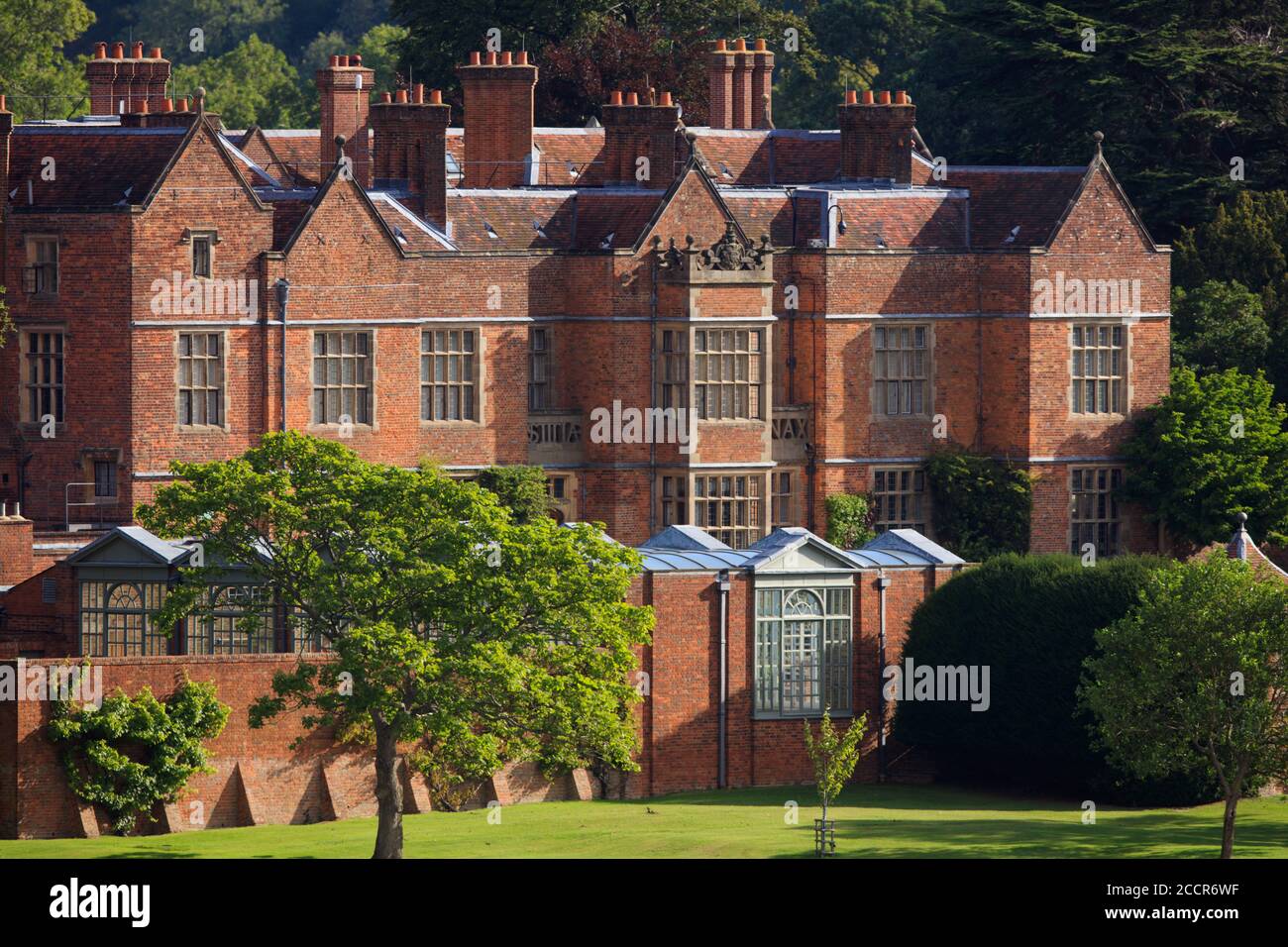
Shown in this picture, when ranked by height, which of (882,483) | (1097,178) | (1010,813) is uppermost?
(1097,178)

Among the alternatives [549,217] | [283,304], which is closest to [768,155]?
[549,217]

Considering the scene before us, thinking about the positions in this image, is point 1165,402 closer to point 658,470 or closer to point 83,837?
point 658,470

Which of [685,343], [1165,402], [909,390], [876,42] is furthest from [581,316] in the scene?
[876,42]

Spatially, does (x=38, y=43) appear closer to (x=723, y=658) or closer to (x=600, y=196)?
(x=600, y=196)

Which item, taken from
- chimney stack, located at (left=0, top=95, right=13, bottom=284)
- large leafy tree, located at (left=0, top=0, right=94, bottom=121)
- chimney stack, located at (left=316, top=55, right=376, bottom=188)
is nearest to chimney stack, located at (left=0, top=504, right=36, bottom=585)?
chimney stack, located at (left=0, top=95, right=13, bottom=284)

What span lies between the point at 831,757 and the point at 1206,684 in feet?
18.9

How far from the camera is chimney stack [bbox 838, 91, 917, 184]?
75.3m

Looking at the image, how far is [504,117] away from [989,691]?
19005 mm

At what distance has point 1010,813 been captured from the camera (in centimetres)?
5872

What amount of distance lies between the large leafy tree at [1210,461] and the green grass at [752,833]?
12.4 metres

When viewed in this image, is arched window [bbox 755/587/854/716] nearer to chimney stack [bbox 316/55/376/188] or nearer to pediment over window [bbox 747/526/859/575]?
pediment over window [bbox 747/526/859/575]

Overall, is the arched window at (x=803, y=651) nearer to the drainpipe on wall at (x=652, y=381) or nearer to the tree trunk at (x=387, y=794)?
the drainpipe on wall at (x=652, y=381)

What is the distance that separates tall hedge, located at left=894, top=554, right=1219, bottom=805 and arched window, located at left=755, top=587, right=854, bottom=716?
119 centimetres

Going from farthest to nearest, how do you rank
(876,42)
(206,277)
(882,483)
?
1. (876,42)
2. (882,483)
3. (206,277)
